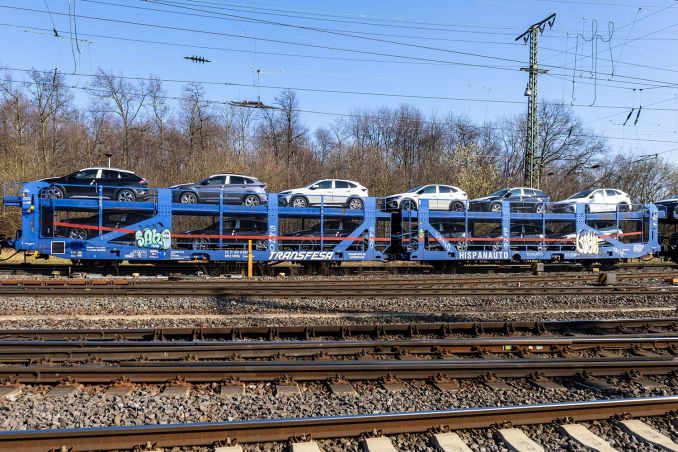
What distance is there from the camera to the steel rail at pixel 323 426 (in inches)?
172

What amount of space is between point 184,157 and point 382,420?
45.8m

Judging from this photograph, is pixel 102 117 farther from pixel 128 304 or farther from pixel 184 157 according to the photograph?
pixel 128 304

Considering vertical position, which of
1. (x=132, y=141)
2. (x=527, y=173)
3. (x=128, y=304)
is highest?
(x=132, y=141)

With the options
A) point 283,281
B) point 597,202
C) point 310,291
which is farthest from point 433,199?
point 310,291

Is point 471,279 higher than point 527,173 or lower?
lower

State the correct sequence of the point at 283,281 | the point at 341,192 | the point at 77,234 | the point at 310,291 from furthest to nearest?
the point at 341,192 < the point at 77,234 < the point at 283,281 < the point at 310,291

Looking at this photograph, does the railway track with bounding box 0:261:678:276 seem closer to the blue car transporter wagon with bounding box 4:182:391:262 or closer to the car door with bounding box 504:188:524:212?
the blue car transporter wagon with bounding box 4:182:391:262

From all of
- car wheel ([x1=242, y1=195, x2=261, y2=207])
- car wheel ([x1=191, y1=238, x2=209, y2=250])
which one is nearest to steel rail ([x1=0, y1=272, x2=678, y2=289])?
car wheel ([x1=191, y1=238, x2=209, y2=250])

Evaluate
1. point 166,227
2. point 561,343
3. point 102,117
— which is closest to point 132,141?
point 102,117

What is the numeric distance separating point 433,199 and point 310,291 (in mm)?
9509

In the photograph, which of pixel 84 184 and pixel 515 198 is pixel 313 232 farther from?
pixel 515 198

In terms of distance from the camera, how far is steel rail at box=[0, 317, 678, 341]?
866cm

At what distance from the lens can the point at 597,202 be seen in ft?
76.0

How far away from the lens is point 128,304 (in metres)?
11.9
